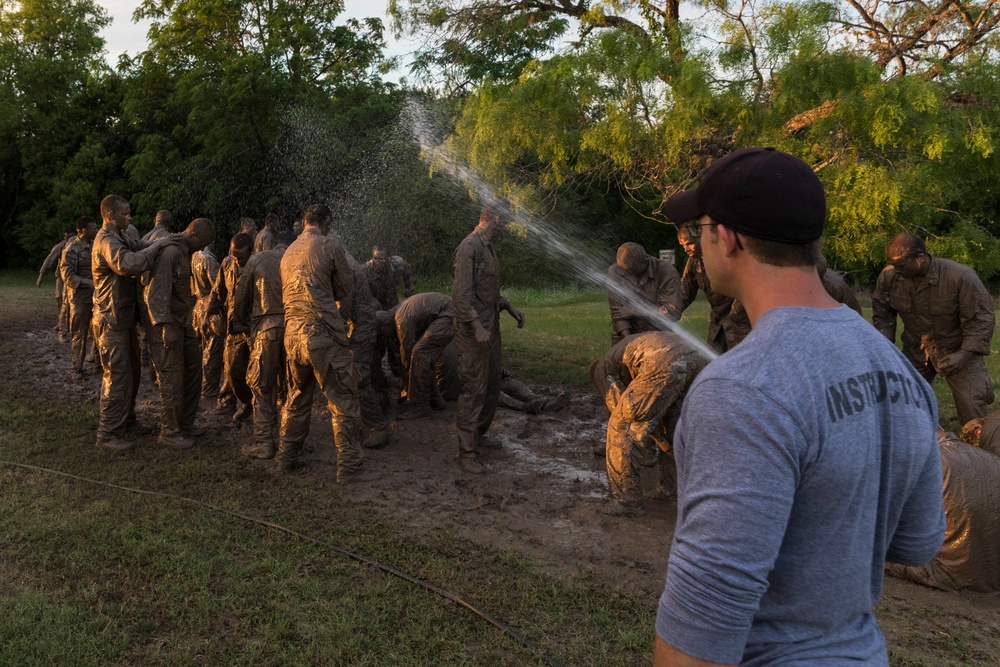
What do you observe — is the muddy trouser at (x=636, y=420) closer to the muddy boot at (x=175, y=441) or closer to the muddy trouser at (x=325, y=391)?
the muddy trouser at (x=325, y=391)

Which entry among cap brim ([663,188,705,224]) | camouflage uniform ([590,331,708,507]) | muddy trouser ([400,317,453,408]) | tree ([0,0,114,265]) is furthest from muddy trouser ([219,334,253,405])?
tree ([0,0,114,265])

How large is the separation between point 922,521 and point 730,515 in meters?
0.64

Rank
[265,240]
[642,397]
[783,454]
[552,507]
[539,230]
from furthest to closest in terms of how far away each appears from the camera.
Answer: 1. [539,230]
2. [265,240]
3. [552,507]
4. [642,397]
5. [783,454]

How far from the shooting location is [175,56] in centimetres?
2653

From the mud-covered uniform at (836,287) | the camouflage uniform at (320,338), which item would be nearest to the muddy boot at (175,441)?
the camouflage uniform at (320,338)

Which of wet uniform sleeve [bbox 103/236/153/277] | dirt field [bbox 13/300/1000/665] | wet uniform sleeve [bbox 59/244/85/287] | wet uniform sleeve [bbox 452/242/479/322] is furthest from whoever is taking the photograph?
wet uniform sleeve [bbox 59/244/85/287]

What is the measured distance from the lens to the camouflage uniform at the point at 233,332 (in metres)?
8.55

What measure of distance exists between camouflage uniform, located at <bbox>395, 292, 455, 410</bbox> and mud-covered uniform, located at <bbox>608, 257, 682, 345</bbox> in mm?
2240

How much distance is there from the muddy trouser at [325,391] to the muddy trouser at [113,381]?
75.2 inches

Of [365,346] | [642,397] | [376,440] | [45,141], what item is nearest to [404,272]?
[365,346]

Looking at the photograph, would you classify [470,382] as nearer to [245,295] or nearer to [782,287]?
[245,295]

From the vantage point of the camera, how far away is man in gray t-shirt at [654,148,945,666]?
1359 mm

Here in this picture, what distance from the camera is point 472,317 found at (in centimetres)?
747

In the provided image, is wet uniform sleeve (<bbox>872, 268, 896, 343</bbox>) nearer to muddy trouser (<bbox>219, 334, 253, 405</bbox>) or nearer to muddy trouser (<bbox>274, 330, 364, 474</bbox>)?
muddy trouser (<bbox>274, 330, 364, 474</bbox>)
